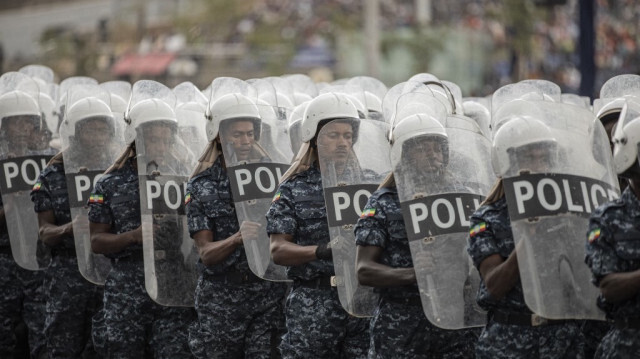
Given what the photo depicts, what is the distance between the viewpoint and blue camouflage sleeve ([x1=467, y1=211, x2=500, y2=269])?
505 cm

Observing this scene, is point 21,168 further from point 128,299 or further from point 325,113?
point 325,113

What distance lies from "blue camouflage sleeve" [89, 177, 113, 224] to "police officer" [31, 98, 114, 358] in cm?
54

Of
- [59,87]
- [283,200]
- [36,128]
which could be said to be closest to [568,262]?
[283,200]

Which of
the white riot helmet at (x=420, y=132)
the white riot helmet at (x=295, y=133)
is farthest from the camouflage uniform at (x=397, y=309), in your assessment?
the white riot helmet at (x=295, y=133)

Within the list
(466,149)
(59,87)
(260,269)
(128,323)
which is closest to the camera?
(466,149)

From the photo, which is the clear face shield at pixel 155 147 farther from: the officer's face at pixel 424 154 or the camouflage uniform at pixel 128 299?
the officer's face at pixel 424 154

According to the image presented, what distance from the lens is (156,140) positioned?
24.1 feet

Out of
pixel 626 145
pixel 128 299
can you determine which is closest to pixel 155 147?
pixel 128 299

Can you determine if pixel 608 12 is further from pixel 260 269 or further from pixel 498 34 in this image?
pixel 260 269

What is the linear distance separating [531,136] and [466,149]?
0.73 metres

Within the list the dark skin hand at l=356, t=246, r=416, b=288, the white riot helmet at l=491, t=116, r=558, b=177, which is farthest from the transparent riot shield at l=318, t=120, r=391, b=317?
the white riot helmet at l=491, t=116, r=558, b=177

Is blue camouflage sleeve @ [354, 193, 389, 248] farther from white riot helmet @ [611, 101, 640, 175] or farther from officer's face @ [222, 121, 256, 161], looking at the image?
officer's face @ [222, 121, 256, 161]

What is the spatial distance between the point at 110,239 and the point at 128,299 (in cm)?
41

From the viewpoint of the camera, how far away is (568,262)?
16.2ft
